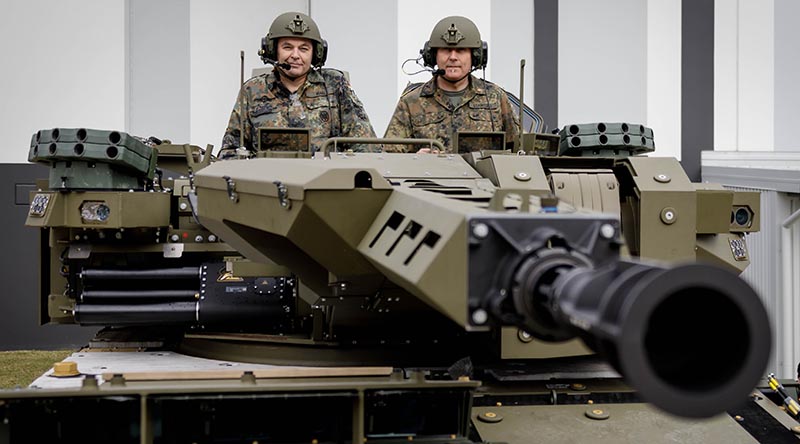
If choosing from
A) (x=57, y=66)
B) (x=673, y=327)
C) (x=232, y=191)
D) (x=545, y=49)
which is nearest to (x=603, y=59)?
(x=545, y=49)

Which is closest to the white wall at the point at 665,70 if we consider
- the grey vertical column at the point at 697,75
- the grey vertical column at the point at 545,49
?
the grey vertical column at the point at 697,75

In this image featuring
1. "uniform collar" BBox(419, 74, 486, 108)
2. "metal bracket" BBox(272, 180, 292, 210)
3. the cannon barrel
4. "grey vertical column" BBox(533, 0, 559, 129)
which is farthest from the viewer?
"grey vertical column" BBox(533, 0, 559, 129)

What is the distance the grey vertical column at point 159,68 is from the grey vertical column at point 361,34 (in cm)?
175

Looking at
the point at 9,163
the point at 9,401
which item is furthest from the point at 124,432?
the point at 9,163

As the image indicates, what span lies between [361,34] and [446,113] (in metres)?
3.84

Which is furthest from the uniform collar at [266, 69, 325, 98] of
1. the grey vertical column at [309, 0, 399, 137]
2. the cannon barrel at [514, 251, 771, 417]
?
the cannon barrel at [514, 251, 771, 417]

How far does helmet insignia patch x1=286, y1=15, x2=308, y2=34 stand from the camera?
698 centimetres

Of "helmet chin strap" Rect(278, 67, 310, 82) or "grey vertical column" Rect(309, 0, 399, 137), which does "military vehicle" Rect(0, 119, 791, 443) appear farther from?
"grey vertical column" Rect(309, 0, 399, 137)

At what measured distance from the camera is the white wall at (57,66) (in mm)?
10586

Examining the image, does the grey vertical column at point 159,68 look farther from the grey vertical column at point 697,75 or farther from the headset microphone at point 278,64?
the grey vertical column at point 697,75

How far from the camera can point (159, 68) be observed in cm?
1120

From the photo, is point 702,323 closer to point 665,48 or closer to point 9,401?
point 9,401

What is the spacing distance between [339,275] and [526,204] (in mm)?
1430

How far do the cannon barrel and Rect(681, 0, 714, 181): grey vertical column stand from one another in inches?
370
